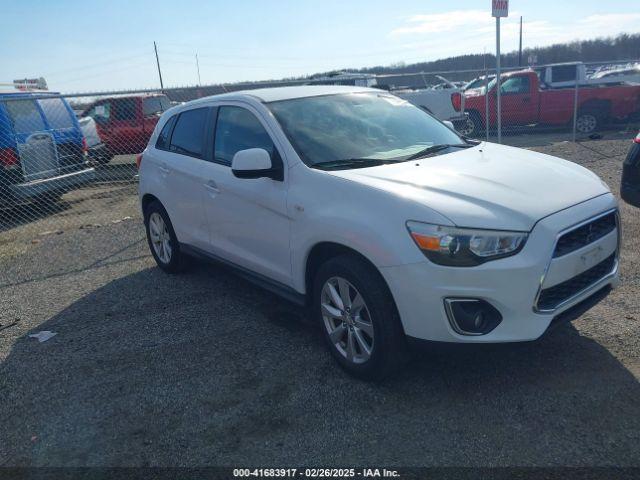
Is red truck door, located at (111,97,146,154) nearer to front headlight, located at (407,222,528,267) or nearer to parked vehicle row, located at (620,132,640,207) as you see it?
parked vehicle row, located at (620,132,640,207)

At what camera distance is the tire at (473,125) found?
16578 mm

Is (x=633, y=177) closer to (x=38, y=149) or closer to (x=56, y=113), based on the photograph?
(x=38, y=149)

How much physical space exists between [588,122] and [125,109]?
12.8m

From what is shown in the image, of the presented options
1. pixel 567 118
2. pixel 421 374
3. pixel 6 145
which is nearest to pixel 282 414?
pixel 421 374

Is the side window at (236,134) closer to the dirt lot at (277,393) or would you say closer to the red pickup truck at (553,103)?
the dirt lot at (277,393)

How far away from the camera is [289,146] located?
385 cm

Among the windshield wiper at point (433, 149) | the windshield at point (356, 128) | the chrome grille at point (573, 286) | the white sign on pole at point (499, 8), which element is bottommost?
the chrome grille at point (573, 286)

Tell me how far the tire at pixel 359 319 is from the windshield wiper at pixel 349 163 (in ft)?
2.18

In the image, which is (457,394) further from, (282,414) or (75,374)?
(75,374)

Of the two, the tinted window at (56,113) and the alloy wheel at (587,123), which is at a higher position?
the tinted window at (56,113)

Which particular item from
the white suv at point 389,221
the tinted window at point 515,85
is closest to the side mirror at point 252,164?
the white suv at point 389,221

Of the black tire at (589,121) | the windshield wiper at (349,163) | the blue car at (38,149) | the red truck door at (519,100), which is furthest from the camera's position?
the red truck door at (519,100)

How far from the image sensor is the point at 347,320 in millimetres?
3482

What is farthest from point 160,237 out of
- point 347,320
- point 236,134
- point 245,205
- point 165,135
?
point 347,320
